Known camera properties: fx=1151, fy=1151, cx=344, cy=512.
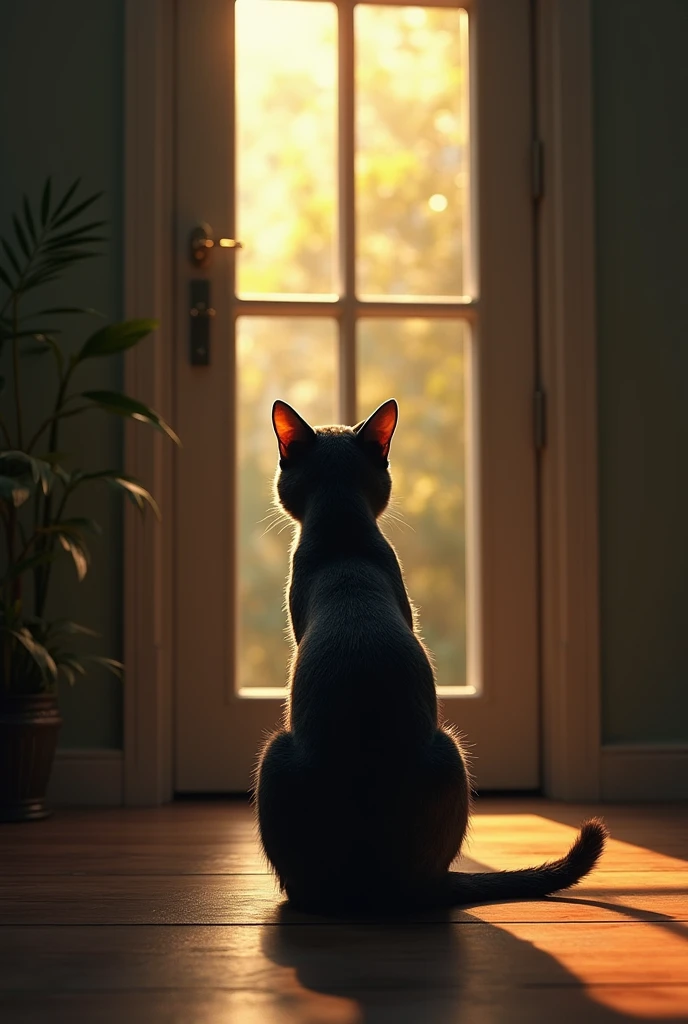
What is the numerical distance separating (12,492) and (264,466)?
104 centimetres

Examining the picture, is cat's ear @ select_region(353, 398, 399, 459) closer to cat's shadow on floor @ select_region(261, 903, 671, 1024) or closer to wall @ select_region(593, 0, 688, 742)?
cat's shadow on floor @ select_region(261, 903, 671, 1024)

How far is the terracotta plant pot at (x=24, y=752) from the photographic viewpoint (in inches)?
93.6

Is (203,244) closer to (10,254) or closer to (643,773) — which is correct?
(10,254)

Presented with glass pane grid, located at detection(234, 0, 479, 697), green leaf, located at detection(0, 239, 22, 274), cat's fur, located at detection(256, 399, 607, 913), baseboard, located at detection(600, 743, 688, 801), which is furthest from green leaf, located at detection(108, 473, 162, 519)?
baseboard, located at detection(600, 743, 688, 801)

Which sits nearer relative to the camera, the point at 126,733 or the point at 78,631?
the point at 78,631

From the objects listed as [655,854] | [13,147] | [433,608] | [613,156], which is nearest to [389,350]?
[433,608]

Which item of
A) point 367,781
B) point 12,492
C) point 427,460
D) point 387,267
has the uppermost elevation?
point 387,267

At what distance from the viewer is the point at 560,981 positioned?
124 cm

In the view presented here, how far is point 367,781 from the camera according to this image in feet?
4.76

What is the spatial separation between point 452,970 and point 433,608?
251 cm

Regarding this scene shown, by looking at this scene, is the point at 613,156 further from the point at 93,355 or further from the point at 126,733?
the point at 126,733

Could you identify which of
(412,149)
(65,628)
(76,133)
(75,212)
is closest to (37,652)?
(65,628)

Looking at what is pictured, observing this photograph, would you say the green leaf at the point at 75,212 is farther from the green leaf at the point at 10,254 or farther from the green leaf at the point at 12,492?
the green leaf at the point at 12,492

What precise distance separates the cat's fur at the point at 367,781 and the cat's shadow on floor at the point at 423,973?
59 millimetres
